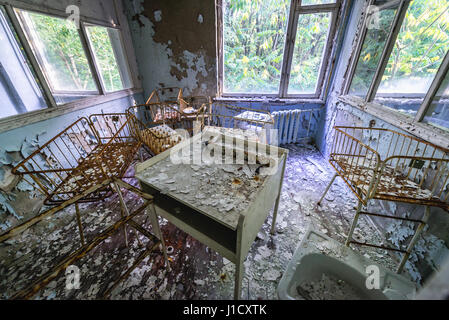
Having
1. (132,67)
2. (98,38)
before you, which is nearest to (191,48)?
(132,67)

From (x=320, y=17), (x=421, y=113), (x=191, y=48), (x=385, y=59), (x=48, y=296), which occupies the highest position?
(x=320, y=17)

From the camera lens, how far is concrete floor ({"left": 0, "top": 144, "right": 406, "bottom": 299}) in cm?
148

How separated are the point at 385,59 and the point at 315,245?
7.76 ft

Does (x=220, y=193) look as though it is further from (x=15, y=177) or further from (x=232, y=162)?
(x=15, y=177)

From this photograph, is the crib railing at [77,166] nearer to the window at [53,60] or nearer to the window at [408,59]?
the window at [53,60]

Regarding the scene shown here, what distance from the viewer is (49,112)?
2.27 m

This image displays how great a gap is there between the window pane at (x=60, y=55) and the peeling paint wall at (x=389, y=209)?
13.9 ft

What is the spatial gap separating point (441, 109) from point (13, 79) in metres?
4.35

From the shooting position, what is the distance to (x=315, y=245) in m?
1.55

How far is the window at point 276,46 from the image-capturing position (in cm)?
316

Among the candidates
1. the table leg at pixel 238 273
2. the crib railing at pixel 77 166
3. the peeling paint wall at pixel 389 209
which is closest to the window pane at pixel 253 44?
the peeling paint wall at pixel 389 209
